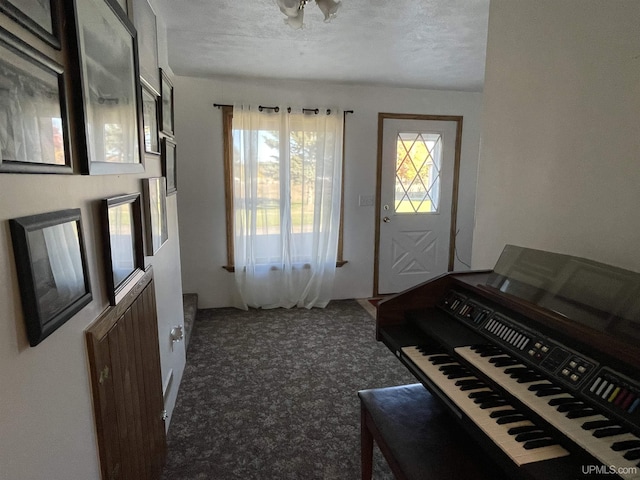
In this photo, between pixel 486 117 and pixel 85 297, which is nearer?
pixel 85 297

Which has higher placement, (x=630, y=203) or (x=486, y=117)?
(x=486, y=117)

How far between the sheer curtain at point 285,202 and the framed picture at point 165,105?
43.1 inches

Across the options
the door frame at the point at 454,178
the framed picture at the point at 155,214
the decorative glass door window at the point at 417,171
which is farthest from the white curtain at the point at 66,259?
the decorative glass door window at the point at 417,171

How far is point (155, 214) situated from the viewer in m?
1.65

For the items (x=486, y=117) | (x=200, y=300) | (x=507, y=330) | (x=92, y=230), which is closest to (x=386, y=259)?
(x=200, y=300)

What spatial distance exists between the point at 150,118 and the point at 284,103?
194cm

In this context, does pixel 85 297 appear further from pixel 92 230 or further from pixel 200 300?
pixel 200 300

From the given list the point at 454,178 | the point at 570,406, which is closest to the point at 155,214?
the point at 570,406

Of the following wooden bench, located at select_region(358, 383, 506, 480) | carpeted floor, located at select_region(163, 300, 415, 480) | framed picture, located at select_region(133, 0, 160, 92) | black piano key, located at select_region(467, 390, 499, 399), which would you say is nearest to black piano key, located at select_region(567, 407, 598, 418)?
black piano key, located at select_region(467, 390, 499, 399)

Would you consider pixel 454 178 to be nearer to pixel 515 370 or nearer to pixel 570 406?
pixel 515 370

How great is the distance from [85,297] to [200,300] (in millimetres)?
2837

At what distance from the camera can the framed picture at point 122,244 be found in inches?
41.2

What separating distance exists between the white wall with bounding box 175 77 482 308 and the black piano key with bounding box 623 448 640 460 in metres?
3.10

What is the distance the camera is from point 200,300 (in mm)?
3604
